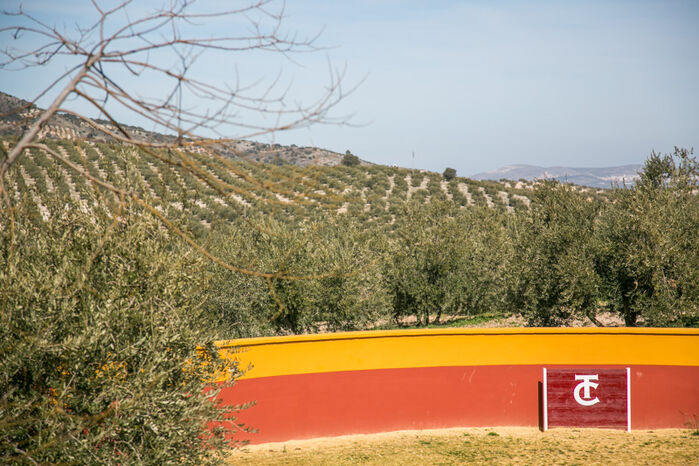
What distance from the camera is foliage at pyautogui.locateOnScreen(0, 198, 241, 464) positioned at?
21.1ft

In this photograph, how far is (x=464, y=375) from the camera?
14.7 metres

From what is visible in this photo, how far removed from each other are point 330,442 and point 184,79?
11.5 m

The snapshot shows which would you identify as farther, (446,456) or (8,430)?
(446,456)

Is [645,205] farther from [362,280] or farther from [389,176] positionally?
[389,176]

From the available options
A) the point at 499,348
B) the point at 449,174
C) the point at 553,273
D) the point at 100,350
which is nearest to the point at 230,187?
the point at 100,350

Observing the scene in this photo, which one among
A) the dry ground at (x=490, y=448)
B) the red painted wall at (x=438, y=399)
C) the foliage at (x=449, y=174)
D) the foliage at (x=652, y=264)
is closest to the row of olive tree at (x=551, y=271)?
the foliage at (x=652, y=264)

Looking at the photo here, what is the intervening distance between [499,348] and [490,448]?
2.39 meters

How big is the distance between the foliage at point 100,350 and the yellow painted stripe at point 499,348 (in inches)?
216

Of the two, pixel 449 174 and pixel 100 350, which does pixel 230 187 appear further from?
pixel 449 174

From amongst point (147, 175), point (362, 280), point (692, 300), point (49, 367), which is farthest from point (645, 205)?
point (147, 175)

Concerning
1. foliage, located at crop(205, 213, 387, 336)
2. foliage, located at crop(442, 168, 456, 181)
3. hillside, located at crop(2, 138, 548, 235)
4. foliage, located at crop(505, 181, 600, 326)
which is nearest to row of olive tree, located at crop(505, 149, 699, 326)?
foliage, located at crop(505, 181, 600, 326)

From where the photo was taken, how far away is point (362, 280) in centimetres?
2803

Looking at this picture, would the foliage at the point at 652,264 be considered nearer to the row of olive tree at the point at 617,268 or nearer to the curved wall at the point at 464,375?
the row of olive tree at the point at 617,268

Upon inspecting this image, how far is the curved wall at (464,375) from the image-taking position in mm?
14203
